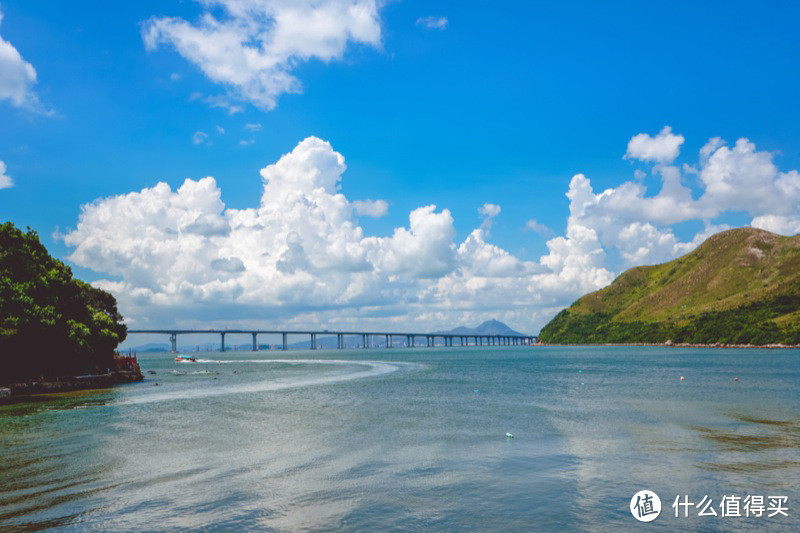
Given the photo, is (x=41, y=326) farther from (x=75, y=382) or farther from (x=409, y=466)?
(x=409, y=466)

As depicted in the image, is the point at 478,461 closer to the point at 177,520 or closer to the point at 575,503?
the point at 575,503

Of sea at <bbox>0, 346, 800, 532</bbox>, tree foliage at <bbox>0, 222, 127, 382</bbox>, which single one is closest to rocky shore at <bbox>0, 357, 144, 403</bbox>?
tree foliage at <bbox>0, 222, 127, 382</bbox>

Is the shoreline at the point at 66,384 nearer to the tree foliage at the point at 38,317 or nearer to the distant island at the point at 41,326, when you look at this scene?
the distant island at the point at 41,326

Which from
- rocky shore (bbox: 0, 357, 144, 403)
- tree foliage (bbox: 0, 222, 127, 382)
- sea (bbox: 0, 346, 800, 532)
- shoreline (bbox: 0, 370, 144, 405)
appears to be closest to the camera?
sea (bbox: 0, 346, 800, 532)

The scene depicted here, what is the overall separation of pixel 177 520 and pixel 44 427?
30.1 meters

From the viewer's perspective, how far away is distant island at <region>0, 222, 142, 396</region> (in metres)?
61.5

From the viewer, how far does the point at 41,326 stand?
207 feet

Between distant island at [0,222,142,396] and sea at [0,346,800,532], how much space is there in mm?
12716

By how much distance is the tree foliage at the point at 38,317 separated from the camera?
61.2 meters

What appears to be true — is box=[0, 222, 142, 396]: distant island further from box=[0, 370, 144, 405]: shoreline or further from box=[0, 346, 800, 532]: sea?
box=[0, 346, 800, 532]: sea

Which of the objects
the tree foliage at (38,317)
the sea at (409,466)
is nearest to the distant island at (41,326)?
the tree foliage at (38,317)

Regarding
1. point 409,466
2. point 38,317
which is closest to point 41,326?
point 38,317

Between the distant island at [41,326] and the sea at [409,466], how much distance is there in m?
12.7

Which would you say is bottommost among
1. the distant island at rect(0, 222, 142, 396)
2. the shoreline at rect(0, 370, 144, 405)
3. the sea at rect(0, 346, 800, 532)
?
the shoreline at rect(0, 370, 144, 405)
